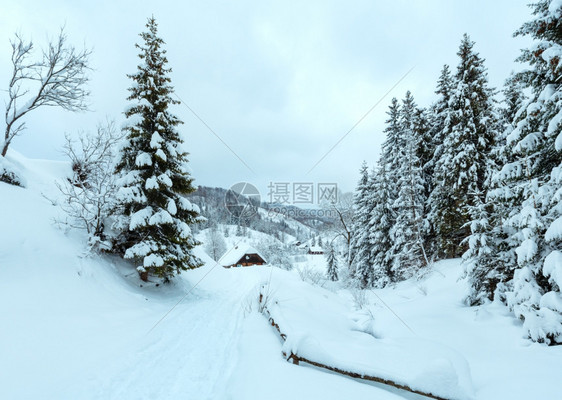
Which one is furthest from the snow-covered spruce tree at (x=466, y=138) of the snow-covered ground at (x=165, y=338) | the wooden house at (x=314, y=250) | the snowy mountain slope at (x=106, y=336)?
the wooden house at (x=314, y=250)

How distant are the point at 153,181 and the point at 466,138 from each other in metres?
17.7

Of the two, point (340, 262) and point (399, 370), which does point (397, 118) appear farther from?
point (340, 262)

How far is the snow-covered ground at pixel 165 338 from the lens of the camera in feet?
11.8

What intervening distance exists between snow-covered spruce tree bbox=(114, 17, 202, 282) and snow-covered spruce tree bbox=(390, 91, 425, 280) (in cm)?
1451

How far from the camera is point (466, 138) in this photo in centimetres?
1432

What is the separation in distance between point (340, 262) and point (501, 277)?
2938 cm

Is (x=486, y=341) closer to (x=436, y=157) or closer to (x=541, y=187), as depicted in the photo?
(x=541, y=187)

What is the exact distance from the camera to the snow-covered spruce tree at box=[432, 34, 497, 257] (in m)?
14.0

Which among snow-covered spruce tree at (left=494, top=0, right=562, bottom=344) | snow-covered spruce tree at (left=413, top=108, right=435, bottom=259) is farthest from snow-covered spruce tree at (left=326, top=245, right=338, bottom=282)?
snow-covered spruce tree at (left=494, top=0, right=562, bottom=344)

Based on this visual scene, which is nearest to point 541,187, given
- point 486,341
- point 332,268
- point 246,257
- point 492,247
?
point 492,247

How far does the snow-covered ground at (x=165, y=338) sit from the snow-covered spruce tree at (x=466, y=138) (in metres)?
7.02

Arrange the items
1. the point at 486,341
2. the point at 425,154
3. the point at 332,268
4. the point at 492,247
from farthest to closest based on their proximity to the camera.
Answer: the point at 332,268 → the point at 425,154 → the point at 492,247 → the point at 486,341

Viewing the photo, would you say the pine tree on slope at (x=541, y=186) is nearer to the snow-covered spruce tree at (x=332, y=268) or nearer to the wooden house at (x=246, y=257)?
the snow-covered spruce tree at (x=332, y=268)

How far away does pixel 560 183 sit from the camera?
5488 mm
